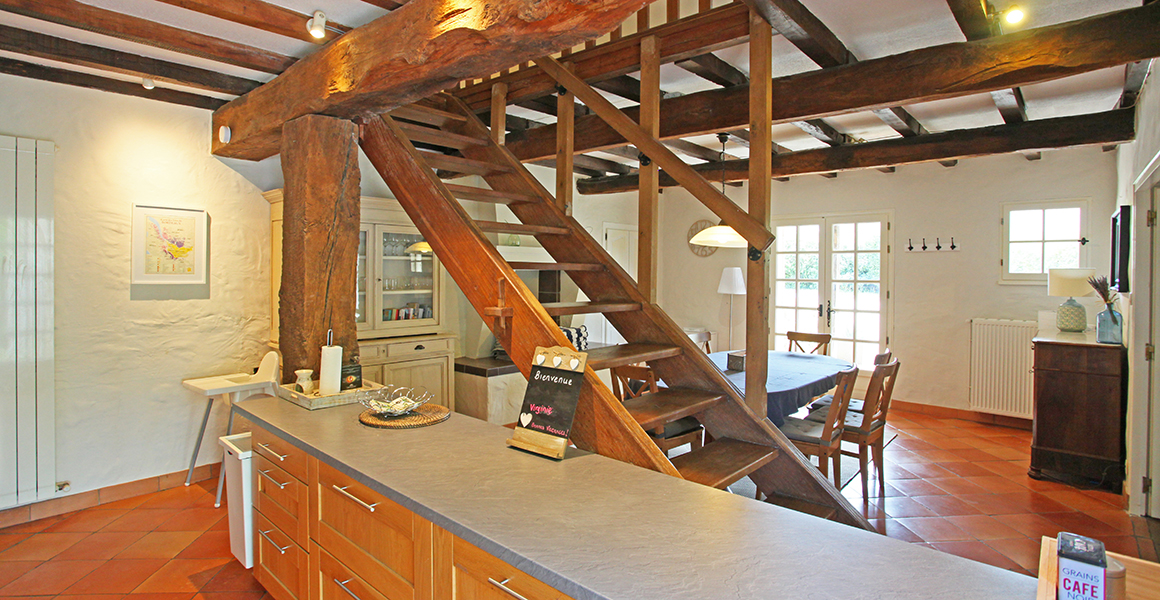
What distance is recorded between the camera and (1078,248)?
557 cm

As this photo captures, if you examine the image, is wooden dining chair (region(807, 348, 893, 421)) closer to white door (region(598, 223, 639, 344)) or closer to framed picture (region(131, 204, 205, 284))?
white door (region(598, 223, 639, 344))

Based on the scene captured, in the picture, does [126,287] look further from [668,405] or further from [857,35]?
[857,35]

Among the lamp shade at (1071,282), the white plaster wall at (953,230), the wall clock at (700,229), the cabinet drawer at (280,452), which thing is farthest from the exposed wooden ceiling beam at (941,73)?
the wall clock at (700,229)

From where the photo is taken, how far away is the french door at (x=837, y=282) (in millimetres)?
6719

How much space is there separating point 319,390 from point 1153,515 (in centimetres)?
492

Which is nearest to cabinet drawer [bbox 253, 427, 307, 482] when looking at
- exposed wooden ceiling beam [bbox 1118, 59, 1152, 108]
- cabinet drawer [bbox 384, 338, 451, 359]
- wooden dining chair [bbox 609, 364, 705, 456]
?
wooden dining chair [bbox 609, 364, 705, 456]

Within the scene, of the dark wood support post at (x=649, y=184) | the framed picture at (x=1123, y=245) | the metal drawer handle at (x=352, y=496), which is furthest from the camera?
the framed picture at (x=1123, y=245)

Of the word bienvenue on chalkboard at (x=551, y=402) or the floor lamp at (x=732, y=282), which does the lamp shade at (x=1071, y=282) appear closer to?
the floor lamp at (x=732, y=282)

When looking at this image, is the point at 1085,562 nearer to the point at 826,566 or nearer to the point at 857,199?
the point at 826,566

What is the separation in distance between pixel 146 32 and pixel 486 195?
1.70 m

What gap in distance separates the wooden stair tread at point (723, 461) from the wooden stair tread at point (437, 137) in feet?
7.63

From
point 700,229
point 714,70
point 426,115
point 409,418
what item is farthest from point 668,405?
point 700,229

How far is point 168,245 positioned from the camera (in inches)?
157

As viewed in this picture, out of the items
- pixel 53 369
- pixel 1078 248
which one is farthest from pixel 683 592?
pixel 1078 248
